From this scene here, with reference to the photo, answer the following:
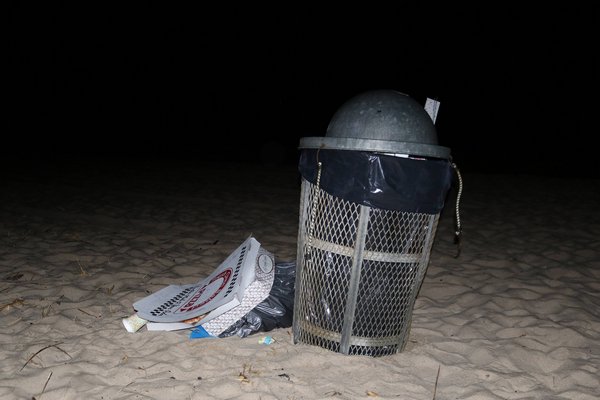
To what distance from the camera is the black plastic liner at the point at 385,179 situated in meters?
2.19

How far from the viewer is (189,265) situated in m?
4.11

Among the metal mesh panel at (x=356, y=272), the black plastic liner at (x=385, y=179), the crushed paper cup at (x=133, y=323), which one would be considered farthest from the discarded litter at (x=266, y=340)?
the black plastic liner at (x=385, y=179)

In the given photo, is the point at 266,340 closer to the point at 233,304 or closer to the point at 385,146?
→ the point at 233,304

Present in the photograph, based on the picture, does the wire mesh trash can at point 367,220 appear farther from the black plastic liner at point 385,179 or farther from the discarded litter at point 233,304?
the discarded litter at point 233,304

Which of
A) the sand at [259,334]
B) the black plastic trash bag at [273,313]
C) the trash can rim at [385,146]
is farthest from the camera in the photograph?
the black plastic trash bag at [273,313]

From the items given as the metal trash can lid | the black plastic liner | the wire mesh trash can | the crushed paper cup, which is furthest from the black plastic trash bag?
the metal trash can lid

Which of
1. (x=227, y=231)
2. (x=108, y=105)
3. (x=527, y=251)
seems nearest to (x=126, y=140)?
(x=108, y=105)

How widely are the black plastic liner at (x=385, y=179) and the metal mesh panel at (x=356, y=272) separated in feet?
0.34

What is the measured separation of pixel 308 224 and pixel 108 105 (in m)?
25.1

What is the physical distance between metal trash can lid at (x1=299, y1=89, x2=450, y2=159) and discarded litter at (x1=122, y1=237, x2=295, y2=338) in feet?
2.99

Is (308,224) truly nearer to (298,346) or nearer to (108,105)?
(298,346)

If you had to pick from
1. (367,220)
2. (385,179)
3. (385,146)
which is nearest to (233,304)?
(367,220)

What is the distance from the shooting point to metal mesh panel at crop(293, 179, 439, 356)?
93.1 inches

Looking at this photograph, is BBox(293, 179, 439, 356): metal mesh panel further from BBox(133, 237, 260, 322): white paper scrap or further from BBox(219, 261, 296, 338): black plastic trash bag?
Result: BBox(133, 237, 260, 322): white paper scrap
